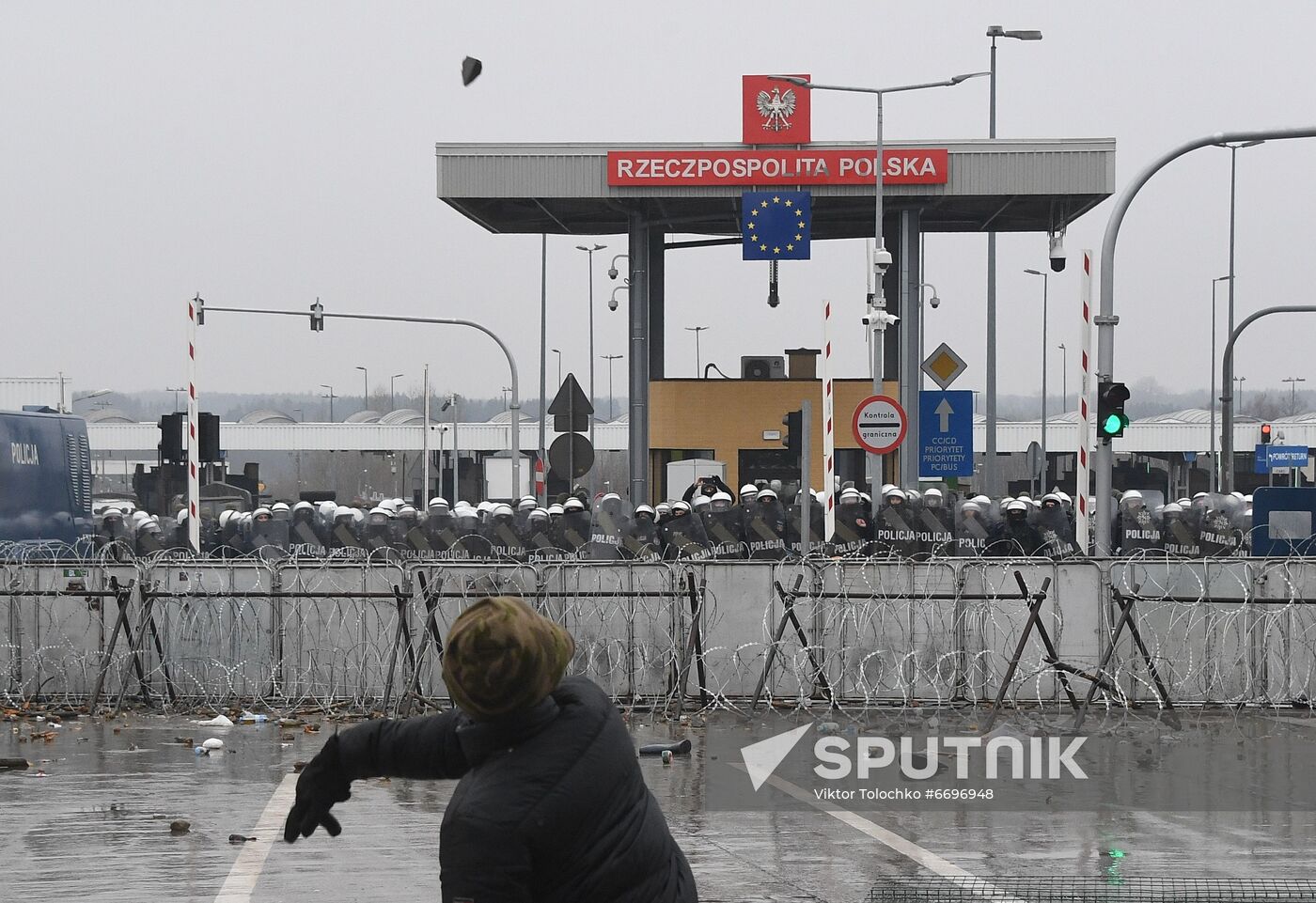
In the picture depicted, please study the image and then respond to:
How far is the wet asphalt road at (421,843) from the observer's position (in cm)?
799

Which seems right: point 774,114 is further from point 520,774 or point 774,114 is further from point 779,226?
point 520,774

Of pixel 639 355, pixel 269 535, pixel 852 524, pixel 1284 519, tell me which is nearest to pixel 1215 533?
pixel 1284 519

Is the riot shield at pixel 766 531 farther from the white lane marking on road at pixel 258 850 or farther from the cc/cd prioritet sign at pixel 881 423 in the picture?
the white lane marking on road at pixel 258 850

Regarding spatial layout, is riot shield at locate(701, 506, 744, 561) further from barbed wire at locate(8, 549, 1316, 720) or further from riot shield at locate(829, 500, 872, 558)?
barbed wire at locate(8, 549, 1316, 720)

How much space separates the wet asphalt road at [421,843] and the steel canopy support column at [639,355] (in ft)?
85.1

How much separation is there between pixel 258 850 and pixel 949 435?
16.1 metres

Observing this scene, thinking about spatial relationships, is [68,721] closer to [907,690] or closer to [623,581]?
[623,581]

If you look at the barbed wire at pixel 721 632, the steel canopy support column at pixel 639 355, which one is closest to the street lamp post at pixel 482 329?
the steel canopy support column at pixel 639 355

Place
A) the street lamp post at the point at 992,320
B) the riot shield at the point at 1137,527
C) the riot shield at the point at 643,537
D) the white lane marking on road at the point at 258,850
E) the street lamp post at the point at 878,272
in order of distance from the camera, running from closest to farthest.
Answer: the white lane marking on road at the point at 258,850, the riot shield at the point at 643,537, the riot shield at the point at 1137,527, the street lamp post at the point at 878,272, the street lamp post at the point at 992,320

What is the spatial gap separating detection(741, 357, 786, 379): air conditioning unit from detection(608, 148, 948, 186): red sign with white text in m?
7.99

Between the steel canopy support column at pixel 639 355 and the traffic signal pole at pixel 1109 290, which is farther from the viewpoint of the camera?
the steel canopy support column at pixel 639 355

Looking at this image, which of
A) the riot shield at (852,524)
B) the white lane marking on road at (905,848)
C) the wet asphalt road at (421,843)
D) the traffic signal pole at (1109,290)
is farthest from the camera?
the riot shield at (852,524)

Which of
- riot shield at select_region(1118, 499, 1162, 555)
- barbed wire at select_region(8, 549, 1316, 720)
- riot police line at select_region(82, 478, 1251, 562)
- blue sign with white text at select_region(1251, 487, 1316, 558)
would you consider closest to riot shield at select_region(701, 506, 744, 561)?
riot police line at select_region(82, 478, 1251, 562)

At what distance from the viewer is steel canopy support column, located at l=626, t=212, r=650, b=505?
37.0 meters
